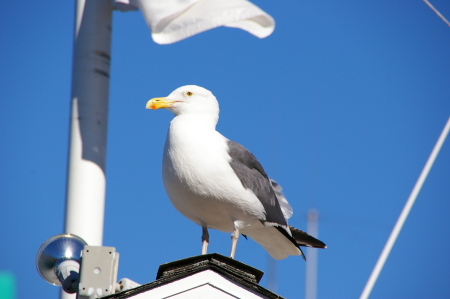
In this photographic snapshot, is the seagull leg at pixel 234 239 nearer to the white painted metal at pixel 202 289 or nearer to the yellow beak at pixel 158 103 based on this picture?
the yellow beak at pixel 158 103

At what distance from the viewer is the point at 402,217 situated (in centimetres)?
1197

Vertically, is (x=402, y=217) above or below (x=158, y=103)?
above

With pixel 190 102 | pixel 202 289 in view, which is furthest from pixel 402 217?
pixel 202 289

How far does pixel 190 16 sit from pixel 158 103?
6.74 ft

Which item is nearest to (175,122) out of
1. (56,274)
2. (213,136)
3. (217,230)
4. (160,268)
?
(213,136)

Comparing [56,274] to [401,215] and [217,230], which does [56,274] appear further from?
[401,215]

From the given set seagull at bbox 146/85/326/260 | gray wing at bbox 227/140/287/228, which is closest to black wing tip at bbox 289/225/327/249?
seagull at bbox 146/85/326/260

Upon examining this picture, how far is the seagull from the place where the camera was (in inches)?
334

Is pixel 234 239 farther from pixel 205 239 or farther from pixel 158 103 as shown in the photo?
pixel 158 103

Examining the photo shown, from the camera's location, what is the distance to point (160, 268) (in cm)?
659

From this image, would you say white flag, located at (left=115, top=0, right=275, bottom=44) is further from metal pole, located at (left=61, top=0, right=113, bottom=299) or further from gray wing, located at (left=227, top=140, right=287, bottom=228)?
gray wing, located at (left=227, top=140, right=287, bottom=228)

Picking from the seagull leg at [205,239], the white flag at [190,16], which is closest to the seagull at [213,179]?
the seagull leg at [205,239]

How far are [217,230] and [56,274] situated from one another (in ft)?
6.45

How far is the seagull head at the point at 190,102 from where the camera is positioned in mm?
9312
